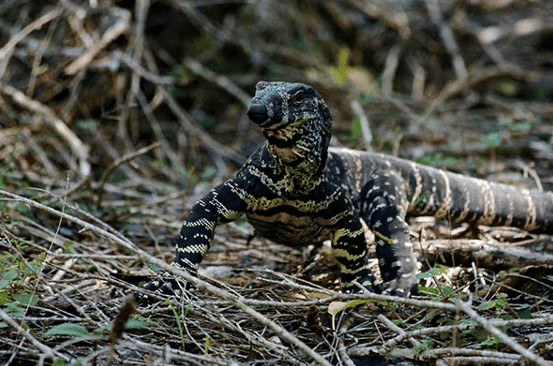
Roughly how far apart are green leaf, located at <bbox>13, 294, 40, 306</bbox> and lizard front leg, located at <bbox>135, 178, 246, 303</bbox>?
0.64 metres

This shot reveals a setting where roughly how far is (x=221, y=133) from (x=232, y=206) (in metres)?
5.51

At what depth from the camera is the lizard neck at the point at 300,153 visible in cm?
357

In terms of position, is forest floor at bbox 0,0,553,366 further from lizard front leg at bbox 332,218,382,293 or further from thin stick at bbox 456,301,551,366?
lizard front leg at bbox 332,218,382,293

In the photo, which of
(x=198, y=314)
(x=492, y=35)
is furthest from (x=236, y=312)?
(x=492, y=35)

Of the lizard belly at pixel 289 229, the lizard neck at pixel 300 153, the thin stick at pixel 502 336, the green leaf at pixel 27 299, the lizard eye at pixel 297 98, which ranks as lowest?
the green leaf at pixel 27 299

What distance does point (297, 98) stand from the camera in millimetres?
3543

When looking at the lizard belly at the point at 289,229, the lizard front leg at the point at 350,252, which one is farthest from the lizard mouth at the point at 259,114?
the lizard front leg at the point at 350,252

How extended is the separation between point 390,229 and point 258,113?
1883 mm

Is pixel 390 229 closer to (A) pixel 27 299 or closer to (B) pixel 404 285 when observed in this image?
(B) pixel 404 285

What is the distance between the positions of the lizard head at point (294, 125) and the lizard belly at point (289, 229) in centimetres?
34

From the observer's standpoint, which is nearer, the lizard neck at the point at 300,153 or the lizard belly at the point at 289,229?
the lizard neck at the point at 300,153

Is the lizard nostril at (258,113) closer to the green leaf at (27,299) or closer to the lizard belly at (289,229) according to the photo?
the lizard belly at (289,229)

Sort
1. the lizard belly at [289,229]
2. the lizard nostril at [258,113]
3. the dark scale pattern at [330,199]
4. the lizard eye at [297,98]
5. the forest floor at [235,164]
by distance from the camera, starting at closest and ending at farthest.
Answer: the forest floor at [235,164] < the lizard nostril at [258,113] < the lizard eye at [297,98] < the dark scale pattern at [330,199] < the lizard belly at [289,229]

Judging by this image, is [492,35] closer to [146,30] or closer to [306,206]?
[146,30]
